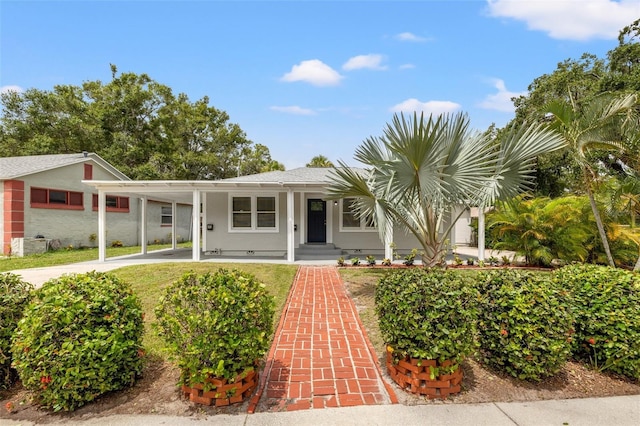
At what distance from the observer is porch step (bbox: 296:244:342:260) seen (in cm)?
1164

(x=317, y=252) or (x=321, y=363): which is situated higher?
(x=317, y=252)

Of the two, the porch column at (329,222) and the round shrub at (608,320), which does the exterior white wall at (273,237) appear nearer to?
the porch column at (329,222)

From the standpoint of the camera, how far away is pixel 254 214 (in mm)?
12195

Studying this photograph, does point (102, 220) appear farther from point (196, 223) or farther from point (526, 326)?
point (526, 326)

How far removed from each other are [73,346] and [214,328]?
1.25 meters

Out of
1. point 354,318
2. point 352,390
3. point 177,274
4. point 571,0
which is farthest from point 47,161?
point 571,0

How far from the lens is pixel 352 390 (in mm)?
3199

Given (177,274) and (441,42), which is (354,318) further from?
(441,42)

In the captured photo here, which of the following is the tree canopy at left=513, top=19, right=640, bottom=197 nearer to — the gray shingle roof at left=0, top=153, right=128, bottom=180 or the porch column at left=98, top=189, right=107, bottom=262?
the porch column at left=98, top=189, right=107, bottom=262

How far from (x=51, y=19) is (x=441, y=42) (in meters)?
10.9

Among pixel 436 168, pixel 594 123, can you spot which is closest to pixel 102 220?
pixel 436 168

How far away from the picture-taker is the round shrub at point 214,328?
2.78m

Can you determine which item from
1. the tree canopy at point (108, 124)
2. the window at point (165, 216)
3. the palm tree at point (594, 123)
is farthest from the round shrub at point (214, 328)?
the tree canopy at point (108, 124)

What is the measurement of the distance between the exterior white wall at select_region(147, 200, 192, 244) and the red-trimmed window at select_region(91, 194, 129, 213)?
1339 millimetres
